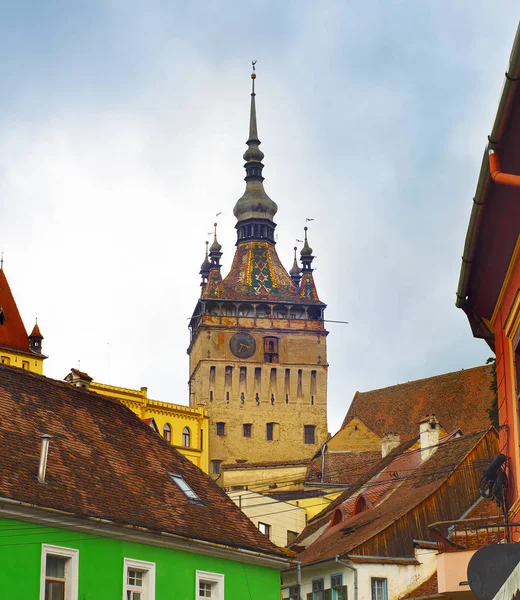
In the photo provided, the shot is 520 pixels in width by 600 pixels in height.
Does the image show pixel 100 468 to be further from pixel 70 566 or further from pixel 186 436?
pixel 186 436

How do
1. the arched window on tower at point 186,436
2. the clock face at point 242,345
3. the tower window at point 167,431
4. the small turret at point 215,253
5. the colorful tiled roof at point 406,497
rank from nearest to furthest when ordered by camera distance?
1. the colorful tiled roof at point 406,497
2. the tower window at point 167,431
3. the arched window on tower at point 186,436
4. the clock face at point 242,345
5. the small turret at point 215,253

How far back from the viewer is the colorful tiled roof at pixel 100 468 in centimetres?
2098

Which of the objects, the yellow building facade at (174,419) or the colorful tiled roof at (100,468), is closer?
the colorful tiled roof at (100,468)

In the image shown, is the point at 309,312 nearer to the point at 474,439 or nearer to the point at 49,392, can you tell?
the point at 474,439

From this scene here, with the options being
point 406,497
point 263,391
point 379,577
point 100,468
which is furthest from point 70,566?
point 263,391

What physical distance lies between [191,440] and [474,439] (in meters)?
56.1

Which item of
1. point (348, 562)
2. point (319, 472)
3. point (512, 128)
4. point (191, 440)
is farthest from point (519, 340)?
point (191, 440)

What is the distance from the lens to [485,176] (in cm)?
771

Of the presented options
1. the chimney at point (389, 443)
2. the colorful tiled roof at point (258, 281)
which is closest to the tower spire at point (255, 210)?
the colorful tiled roof at point (258, 281)

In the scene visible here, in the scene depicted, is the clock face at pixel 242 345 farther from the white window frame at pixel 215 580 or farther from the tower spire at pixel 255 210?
the white window frame at pixel 215 580

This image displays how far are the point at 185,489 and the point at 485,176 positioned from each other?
18.5 m

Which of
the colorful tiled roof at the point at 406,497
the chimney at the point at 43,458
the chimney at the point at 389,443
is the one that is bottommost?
the chimney at the point at 43,458

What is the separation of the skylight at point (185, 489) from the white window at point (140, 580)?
3007mm

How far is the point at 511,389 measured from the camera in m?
9.63
